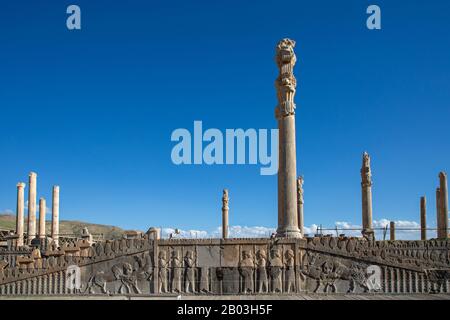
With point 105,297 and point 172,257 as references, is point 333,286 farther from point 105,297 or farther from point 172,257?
A: point 105,297

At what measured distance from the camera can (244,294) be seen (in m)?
18.9

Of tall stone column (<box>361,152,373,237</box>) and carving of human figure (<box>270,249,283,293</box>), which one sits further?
tall stone column (<box>361,152,373,237</box>)

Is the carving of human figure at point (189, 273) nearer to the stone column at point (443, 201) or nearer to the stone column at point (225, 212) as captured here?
the stone column at point (225, 212)

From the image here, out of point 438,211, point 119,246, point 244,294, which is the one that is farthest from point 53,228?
point 438,211

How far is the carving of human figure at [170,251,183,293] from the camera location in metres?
19.3

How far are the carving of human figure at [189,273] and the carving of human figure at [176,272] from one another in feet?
0.72

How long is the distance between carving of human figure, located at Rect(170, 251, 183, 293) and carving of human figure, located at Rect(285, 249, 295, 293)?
3.81 meters

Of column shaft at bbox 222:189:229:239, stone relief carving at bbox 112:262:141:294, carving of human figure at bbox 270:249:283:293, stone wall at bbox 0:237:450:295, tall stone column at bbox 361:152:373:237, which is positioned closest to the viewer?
stone wall at bbox 0:237:450:295

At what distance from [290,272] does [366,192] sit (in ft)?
50.9

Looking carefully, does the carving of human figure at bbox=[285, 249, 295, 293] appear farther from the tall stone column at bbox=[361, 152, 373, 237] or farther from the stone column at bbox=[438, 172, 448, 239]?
the stone column at bbox=[438, 172, 448, 239]

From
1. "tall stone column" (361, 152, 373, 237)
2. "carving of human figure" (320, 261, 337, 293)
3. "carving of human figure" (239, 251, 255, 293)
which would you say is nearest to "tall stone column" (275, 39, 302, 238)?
"carving of human figure" (239, 251, 255, 293)

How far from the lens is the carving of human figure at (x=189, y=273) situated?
19.2m

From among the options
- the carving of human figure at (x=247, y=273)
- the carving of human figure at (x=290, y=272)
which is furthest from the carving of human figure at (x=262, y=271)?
the carving of human figure at (x=290, y=272)

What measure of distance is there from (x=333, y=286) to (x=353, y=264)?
1050 mm
